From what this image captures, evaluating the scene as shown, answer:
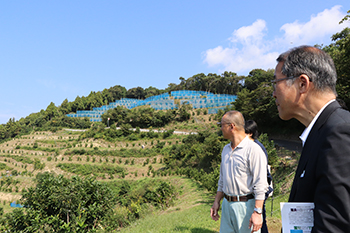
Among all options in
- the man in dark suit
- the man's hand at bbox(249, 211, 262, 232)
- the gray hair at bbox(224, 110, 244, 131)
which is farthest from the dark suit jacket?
the gray hair at bbox(224, 110, 244, 131)

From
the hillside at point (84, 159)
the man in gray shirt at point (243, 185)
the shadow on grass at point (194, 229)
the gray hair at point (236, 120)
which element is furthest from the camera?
the hillside at point (84, 159)

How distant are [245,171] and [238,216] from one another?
43 cm

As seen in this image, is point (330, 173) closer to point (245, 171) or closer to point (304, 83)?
point (304, 83)

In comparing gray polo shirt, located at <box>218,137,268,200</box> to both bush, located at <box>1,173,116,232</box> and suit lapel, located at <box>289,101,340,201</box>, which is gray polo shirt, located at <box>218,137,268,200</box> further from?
bush, located at <box>1,173,116,232</box>

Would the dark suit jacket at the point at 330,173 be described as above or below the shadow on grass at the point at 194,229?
above

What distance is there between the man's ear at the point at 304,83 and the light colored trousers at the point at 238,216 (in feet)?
4.69

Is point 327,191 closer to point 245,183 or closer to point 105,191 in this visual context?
point 245,183

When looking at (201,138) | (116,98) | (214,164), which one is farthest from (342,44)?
(116,98)

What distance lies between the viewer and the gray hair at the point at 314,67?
3.28ft

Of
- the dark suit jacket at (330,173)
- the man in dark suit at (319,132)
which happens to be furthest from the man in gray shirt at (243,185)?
the dark suit jacket at (330,173)

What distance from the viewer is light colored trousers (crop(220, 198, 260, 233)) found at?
81.0 inches

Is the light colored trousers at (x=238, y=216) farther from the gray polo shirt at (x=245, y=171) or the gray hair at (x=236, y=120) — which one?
the gray hair at (x=236, y=120)

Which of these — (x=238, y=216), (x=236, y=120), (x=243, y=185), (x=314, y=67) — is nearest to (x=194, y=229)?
(x=238, y=216)

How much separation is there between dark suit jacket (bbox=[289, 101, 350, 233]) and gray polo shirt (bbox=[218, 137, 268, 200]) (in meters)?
1.17
